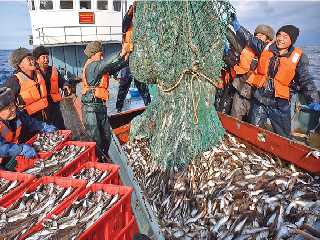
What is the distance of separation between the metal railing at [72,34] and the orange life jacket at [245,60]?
48.8ft

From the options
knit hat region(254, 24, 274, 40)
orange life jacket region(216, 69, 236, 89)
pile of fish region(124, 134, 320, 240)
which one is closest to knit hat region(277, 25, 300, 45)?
knit hat region(254, 24, 274, 40)

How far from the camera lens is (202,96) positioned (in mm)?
5691

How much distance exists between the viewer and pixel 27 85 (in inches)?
251

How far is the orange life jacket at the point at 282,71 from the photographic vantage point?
5.96 meters

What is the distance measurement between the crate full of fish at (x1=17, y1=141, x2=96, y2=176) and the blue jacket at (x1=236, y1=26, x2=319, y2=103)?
→ 11.0ft

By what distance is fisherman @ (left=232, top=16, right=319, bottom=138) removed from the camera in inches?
235

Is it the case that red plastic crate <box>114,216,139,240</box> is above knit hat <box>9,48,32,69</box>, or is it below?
below

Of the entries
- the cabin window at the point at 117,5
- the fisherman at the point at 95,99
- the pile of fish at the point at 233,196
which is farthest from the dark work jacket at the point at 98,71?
the cabin window at the point at 117,5

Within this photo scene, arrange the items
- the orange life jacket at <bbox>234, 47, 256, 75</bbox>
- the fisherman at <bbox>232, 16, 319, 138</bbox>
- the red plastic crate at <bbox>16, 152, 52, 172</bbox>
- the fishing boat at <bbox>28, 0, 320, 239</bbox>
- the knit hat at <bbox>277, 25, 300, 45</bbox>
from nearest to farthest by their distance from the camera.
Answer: the red plastic crate at <bbox>16, 152, 52, 172</bbox> → the knit hat at <bbox>277, 25, 300, 45</bbox> → the fisherman at <bbox>232, 16, 319, 138</bbox> → the orange life jacket at <bbox>234, 47, 256, 75</bbox> → the fishing boat at <bbox>28, 0, 320, 239</bbox>

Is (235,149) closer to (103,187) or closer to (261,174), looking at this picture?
(261,174)

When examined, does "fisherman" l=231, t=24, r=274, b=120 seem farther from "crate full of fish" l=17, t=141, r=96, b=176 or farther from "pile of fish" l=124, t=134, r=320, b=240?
"crate full of fish" l=17, t=141, r=96, b=176

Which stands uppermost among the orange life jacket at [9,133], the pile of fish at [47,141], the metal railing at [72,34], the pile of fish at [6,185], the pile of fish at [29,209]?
the metal railing at [72,34]

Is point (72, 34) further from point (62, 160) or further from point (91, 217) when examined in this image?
point (91, 217)

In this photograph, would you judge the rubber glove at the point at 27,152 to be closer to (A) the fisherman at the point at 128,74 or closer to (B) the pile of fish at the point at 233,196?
(B) the pile of fish at the point at 233,196
